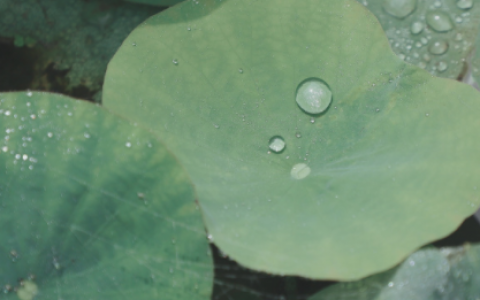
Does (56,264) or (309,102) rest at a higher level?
(309,102)

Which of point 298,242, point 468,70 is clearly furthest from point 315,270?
point 468,70

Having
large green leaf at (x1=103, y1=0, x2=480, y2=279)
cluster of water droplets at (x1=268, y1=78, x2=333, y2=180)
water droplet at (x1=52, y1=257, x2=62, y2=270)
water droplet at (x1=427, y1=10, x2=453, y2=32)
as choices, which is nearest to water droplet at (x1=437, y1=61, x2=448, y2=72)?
water droplet at (x1=427, y1=10, x2=453, y2=32)

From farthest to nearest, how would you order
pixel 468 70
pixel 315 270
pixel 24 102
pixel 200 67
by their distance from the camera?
pixel 468 70
pixel 200 67
pixel 24 102
pixel 315 270

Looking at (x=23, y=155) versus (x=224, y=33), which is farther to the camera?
(x=224, y=33)

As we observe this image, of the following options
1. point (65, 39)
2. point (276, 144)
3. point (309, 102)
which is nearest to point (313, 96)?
point (309, 102)

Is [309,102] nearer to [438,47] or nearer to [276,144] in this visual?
[276,144]

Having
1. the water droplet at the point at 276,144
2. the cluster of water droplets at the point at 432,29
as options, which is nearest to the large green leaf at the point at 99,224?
the water droplet at the point at 276,144

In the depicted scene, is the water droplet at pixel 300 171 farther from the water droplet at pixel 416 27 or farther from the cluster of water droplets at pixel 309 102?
the water droplet at pixel 416 27

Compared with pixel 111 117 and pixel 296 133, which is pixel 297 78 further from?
pixel 111 117
